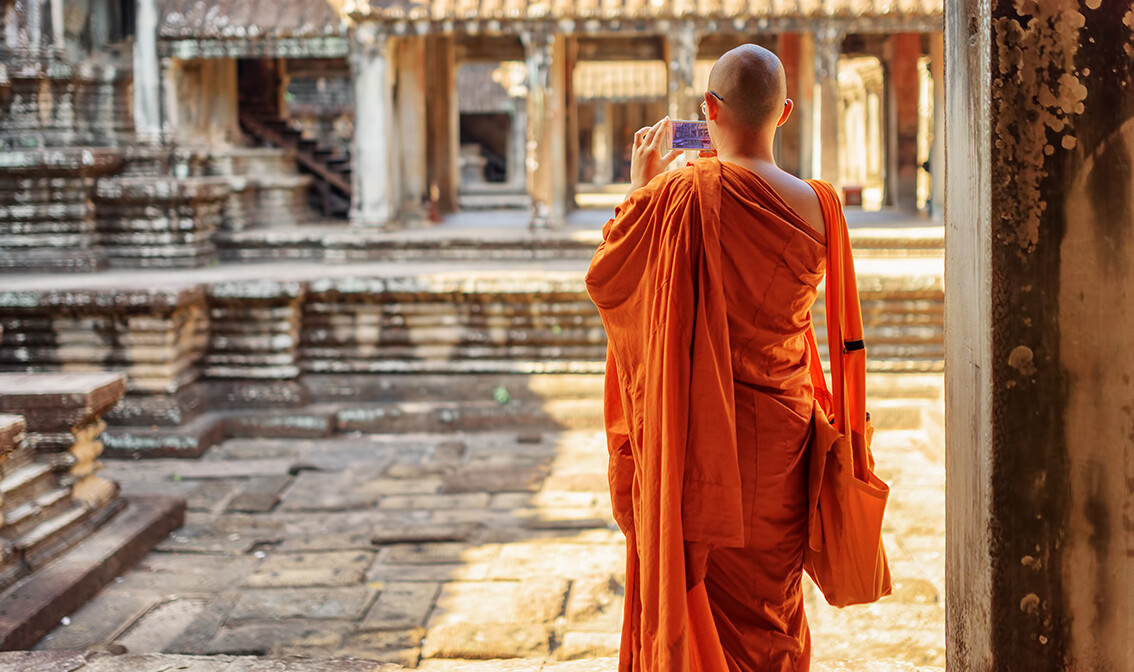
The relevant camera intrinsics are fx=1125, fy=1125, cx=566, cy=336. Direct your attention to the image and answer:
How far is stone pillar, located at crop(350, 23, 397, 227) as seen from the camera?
Answer: 10.6 metres

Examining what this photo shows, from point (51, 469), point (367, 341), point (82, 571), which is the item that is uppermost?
point (367, 341)

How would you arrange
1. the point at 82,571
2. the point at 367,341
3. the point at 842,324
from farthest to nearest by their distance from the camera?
1. the point at 367,341
2. the point at 82,571
3. the point at 842,324

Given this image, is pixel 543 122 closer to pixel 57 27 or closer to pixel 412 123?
pixel 412 123

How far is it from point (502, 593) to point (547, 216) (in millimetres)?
6721

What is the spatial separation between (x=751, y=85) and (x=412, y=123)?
1040 cm

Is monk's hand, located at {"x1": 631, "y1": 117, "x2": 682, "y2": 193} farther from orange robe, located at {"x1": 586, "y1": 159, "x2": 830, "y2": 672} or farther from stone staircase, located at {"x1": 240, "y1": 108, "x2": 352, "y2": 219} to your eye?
stone staircase, located at {"x1": 240, "y1": 108, "x2": 352, "y2": 219}

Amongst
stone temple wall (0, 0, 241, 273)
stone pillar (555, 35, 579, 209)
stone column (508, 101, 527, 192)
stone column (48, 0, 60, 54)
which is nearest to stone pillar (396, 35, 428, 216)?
stone pillar (555, 35, 579, 209)

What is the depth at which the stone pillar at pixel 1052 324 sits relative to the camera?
207 cm

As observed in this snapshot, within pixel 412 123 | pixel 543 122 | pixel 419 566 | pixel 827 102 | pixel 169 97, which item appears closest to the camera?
pixel 419 566

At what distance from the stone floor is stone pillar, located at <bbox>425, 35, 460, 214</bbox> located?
792 cm

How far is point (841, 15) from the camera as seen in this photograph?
1049 cm

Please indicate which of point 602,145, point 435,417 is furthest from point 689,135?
point 602,145

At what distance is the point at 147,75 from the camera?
37.4 feet

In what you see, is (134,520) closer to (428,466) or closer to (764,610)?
(428,466)
